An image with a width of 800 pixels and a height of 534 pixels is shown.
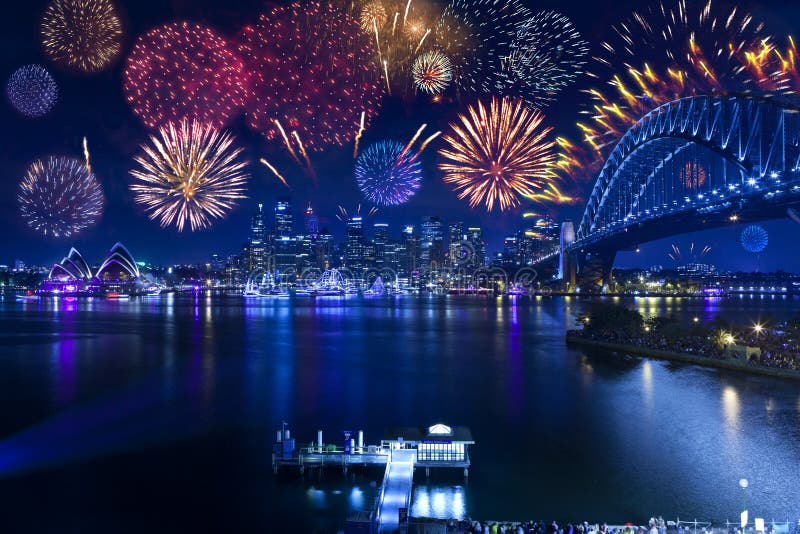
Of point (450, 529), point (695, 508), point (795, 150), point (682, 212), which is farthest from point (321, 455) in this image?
point (682, 212)

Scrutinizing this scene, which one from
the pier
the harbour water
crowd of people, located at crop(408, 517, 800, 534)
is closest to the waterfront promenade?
the harbour water

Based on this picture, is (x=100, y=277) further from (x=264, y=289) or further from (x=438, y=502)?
(x=438, y=502)

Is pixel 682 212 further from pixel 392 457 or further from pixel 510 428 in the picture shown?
pixel 392 457

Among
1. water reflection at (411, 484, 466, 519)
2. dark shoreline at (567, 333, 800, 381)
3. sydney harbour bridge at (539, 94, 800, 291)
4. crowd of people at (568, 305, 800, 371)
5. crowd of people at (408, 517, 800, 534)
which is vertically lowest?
water reflection at (411, 484, 466, 519)

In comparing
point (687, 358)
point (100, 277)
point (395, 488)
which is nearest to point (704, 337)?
point (687, 358)

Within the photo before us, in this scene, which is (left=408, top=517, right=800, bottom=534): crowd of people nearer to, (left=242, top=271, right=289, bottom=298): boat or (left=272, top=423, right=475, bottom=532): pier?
(left=272, top=423, right=475, bottom=532): pier

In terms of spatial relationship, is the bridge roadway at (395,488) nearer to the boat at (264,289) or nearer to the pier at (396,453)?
the pier at (396,453)
